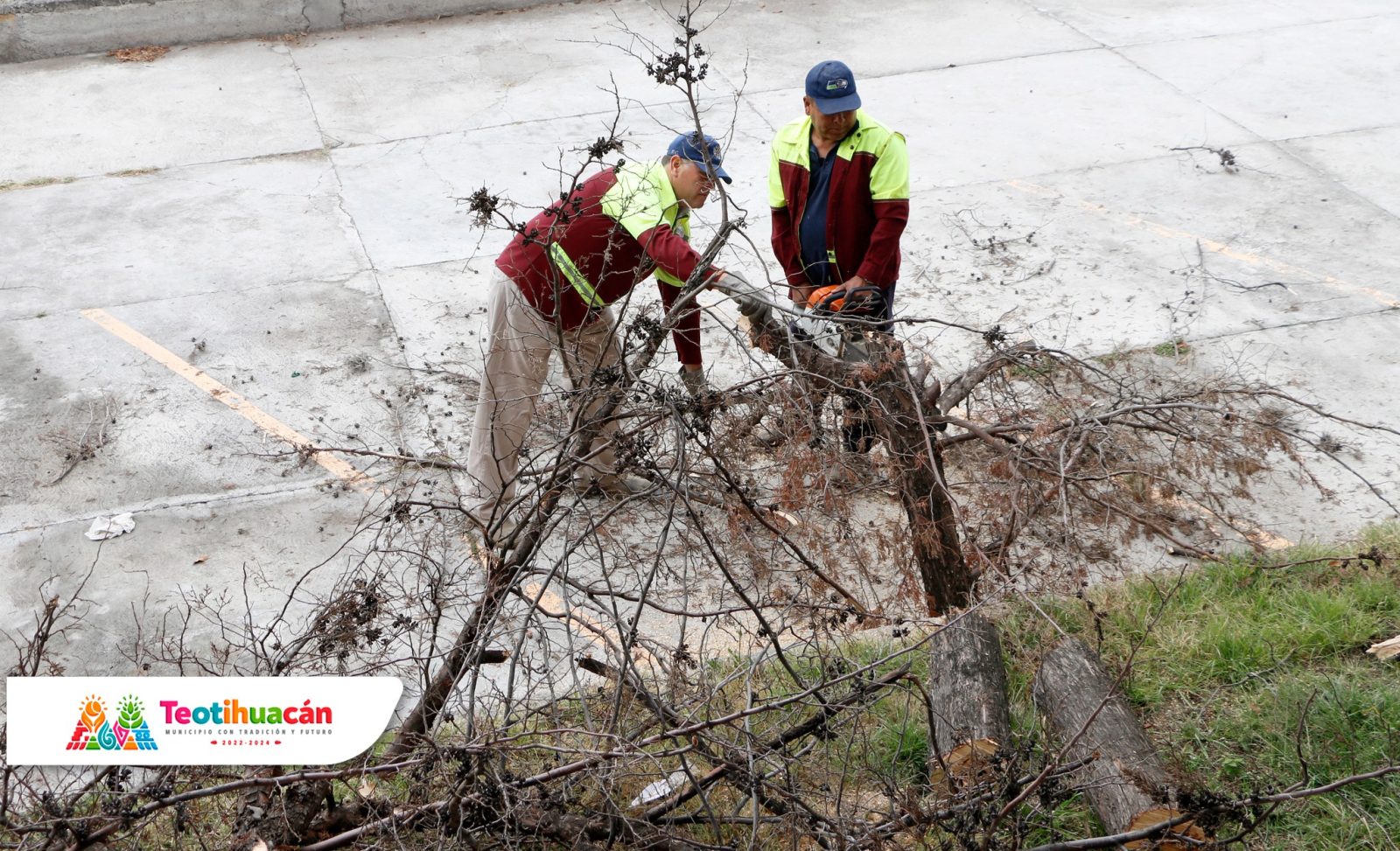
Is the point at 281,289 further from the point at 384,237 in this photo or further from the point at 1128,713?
the point at 1128,713

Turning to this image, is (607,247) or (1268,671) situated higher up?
(607,247)

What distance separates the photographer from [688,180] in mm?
4676

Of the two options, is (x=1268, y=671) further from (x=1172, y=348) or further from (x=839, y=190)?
(x=1172, y=348)

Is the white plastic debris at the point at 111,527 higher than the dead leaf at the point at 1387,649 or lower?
lower

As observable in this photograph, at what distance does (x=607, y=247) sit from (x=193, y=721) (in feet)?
7.37

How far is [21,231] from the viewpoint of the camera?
323 inches

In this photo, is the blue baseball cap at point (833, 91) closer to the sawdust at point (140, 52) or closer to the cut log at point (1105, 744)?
the cut log at point (1105, 744)

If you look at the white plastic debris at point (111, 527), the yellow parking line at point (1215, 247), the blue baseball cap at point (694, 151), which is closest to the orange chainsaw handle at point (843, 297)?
the blue baseball cap at point (694, 151)

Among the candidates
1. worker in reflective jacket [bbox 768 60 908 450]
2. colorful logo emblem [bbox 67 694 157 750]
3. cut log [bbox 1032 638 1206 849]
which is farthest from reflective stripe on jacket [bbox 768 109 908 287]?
colorful logo emblem [bbox 67 694 157 750]

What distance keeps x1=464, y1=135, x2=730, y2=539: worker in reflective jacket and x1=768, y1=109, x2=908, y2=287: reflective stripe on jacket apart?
0.65m

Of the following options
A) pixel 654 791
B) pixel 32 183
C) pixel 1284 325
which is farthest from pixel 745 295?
pixel 32 183

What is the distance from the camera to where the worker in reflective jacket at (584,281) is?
4.57m

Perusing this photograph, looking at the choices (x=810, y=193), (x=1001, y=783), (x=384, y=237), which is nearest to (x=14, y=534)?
(x=384, y=237)

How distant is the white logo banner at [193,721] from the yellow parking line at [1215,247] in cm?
616
